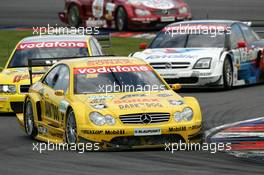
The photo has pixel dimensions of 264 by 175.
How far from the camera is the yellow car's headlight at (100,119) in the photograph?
46.1 ft

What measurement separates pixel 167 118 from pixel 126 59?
1.82 m

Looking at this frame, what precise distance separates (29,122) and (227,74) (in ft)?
22.2

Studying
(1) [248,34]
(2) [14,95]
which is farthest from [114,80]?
(1) [248,34]

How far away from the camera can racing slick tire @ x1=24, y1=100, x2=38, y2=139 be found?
15.9 meters

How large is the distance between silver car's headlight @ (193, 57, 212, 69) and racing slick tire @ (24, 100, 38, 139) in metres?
6.12

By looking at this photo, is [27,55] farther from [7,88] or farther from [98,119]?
[98,119]

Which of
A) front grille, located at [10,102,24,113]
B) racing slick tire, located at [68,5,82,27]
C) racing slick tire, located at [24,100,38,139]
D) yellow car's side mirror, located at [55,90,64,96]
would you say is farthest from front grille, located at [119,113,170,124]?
racing slick tire, located at [68,5,82,27]

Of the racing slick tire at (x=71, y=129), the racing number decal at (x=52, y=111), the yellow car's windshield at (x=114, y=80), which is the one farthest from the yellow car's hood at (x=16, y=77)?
the racing slick tire at (x=71, y=129)

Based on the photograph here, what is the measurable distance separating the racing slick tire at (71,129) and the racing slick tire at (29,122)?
1.51 meters

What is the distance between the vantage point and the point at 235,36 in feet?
76.4

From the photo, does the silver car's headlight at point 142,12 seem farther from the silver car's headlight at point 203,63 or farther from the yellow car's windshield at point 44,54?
the yellow car's windshield at point 44,54

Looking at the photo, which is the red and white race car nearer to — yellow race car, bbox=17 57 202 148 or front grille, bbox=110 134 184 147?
yellow race car, bbox=17 57 202 148

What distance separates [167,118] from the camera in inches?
559

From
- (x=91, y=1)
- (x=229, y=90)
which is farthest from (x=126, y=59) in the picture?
(x=91, y=1)
